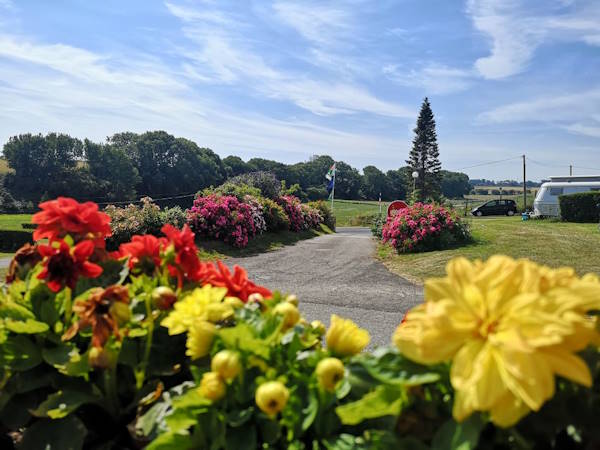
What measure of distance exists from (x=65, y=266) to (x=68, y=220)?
0.18m

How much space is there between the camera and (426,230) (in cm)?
1333

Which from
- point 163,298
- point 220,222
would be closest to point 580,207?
point 220,222

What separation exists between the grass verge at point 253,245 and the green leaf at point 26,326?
11491mm

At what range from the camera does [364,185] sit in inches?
3440

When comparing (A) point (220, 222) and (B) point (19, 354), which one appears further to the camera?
(A) point (220, 222)

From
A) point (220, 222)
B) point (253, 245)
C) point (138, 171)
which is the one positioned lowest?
point (253, 245)

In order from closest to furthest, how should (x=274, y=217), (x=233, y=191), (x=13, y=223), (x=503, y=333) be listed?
(x=503, y=333) < (x=233, y=191) < (x=274, y=217) < (x=13, y=223)

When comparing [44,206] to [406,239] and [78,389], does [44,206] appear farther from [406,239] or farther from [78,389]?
[406,239]

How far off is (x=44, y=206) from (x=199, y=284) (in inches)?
20.5

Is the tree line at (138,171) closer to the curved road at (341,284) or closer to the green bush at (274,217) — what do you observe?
the green bush at (274,217)

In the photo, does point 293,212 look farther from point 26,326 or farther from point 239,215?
point 26,326

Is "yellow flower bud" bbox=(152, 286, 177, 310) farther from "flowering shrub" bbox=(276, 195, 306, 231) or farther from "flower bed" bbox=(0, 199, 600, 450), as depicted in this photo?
"flowering shrub" bbox=(276, 195, 306, 231)

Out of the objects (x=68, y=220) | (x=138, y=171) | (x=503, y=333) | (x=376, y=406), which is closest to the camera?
(x=503, y=333)

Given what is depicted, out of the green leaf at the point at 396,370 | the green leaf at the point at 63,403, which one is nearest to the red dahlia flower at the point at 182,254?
the green leaf at the point at 63,403
